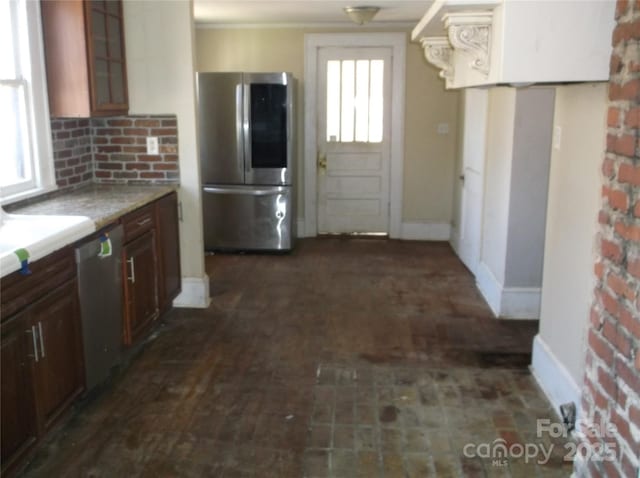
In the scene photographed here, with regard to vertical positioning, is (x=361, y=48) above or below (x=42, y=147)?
above

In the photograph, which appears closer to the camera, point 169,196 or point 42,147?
point 42,147

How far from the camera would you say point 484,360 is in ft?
12.0

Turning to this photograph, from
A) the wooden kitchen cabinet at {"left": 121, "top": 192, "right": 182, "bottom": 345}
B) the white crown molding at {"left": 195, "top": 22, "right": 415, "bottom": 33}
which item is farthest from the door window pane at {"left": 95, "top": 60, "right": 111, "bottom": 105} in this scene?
the white crown molding at {"left": 195, "top": 22, "right": 415, "bottom": 33}

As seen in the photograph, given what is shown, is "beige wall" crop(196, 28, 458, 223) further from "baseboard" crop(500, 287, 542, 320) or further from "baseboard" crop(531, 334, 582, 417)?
"baseboard" crop(531, 334, 582, 417)

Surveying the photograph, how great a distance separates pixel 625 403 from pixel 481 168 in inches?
133

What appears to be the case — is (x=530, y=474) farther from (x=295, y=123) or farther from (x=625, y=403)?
(x=295, y=123)

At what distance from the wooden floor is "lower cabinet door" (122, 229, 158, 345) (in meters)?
0.19

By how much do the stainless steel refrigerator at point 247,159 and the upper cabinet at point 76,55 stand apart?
1980 millimetres

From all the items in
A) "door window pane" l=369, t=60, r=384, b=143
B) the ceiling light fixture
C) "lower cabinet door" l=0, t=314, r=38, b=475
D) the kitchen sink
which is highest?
the ceiling light fixture

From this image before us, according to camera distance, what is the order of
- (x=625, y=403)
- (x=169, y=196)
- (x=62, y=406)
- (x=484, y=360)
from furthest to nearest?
1. (x=169, y=196)
2. (x=484, y=360)
3. (x=62, y=406)
4. (x=625, y=403)

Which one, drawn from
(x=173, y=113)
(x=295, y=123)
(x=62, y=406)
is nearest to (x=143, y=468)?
(x=62, y=406)

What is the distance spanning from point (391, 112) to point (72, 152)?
3.48 m

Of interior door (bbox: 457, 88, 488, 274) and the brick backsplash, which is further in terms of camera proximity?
interior door (bbox: 457, 88, 488, 274)

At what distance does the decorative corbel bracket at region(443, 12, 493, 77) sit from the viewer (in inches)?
93.6
